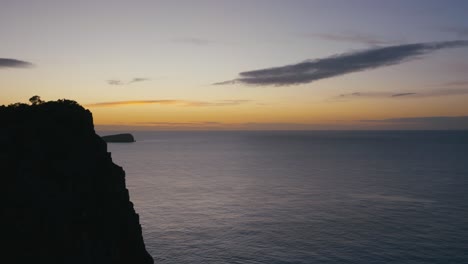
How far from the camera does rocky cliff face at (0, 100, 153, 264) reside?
36.8 metres

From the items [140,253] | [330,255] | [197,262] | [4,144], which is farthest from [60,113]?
[330,255]

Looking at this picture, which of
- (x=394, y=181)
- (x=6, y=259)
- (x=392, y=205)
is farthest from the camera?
(x=394, y=181)

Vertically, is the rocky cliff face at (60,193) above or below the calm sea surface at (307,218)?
above

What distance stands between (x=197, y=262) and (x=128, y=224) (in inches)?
761

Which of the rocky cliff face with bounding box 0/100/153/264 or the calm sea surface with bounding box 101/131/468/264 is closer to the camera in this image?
the rocky cliff face with bounding box 0/100/153/264

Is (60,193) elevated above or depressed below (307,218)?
above

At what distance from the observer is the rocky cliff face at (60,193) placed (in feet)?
121

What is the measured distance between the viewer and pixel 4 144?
40188 mm

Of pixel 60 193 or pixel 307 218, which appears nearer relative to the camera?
pixel 60 193

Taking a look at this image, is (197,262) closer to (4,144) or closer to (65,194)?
(65,194)

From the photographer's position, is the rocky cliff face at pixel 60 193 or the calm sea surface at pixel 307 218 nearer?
the rocky cliff face at pixel 60 193

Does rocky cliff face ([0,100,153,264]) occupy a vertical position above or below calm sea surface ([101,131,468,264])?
above

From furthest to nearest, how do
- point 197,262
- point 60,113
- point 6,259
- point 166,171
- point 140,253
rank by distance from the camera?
1. point 166,171
2. point 197,262
3. point 140,253
4. point 60,113
5. point 6,259

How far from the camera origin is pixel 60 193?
131 feet
